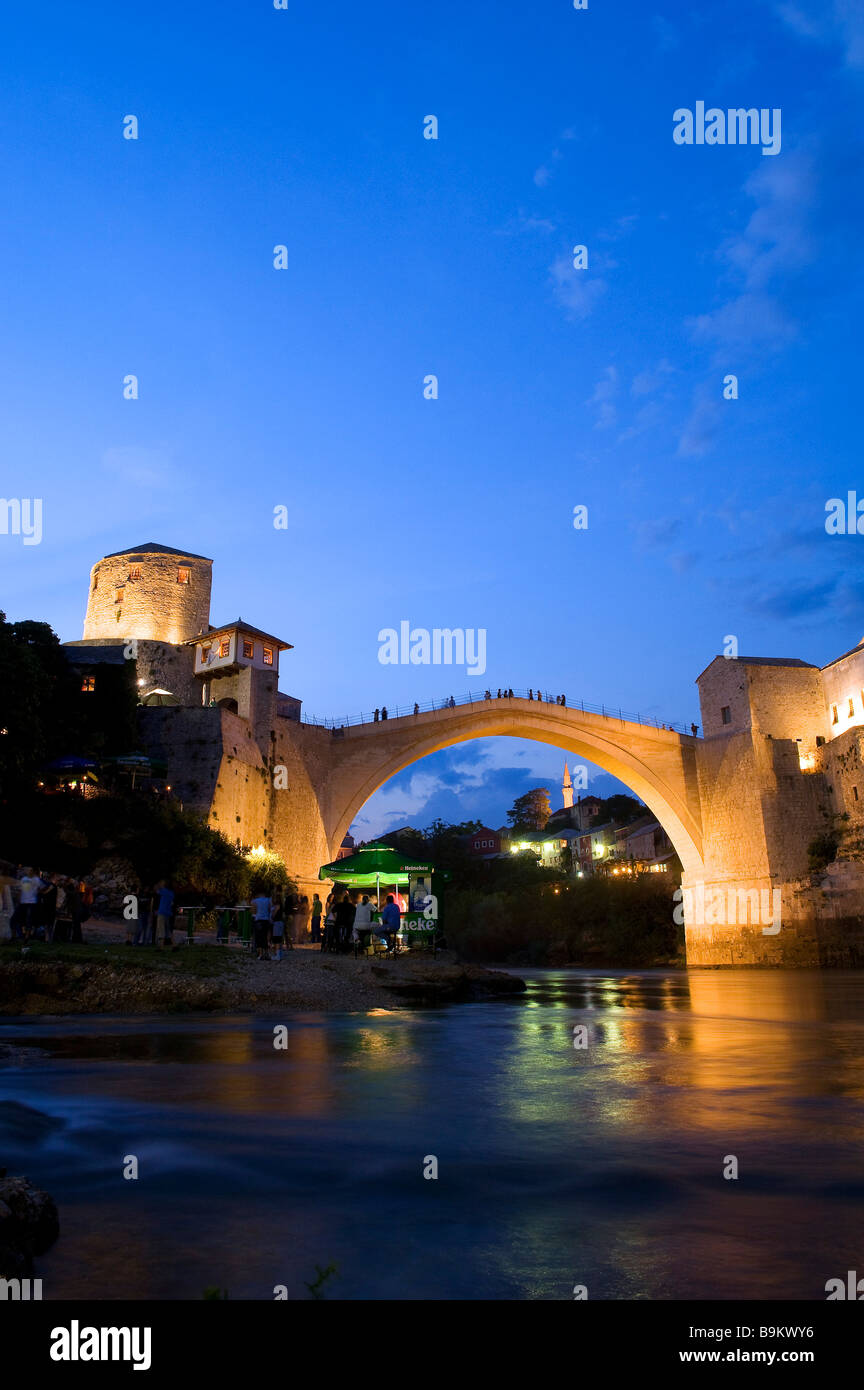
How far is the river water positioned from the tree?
87.9 m

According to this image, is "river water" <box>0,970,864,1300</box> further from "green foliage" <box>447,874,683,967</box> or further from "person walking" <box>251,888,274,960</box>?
"green foliage" <box>447,874,683,967</box>

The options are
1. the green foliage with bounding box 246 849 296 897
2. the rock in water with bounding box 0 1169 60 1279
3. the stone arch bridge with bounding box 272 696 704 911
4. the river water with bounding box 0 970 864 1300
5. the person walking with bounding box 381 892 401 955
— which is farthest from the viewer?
the stone arch bridge with bounding box 272 696 704 911

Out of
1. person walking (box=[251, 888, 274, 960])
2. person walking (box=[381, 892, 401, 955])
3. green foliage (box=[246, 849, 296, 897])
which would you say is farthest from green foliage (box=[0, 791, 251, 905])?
person walking (box=[251, 888, 274, 960])

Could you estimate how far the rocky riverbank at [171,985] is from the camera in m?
10.9

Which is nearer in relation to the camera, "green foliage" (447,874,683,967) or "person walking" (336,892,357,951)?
"person walking" (336,892,357,951)

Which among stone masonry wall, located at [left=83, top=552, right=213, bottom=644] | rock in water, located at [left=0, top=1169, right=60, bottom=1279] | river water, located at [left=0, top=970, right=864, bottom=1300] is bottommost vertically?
river water, located at [left=0, top=970, right=864, bottom=1300]

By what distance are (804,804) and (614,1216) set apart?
128 feet

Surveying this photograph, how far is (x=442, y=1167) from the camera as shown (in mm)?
3492

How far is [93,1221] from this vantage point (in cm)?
275

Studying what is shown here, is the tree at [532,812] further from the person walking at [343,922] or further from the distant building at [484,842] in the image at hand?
the person walking at [343,922]

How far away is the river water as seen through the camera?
2.36 metres

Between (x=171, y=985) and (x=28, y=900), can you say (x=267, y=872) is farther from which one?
(x=171, y=985)

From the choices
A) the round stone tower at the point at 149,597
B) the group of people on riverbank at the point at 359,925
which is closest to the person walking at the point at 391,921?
the group of people on riverbank at the point at 359,925
